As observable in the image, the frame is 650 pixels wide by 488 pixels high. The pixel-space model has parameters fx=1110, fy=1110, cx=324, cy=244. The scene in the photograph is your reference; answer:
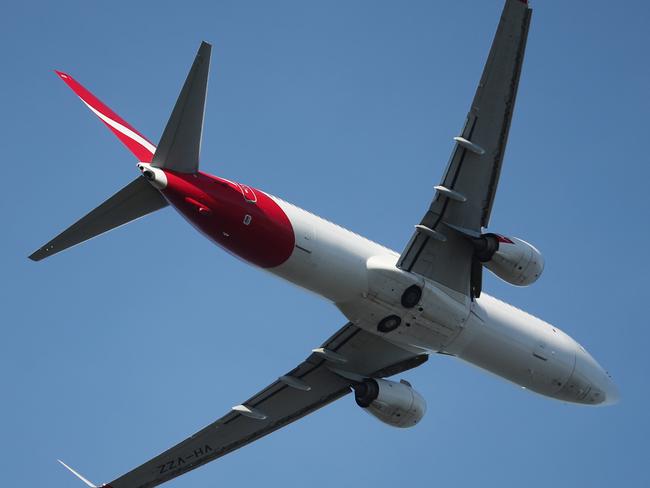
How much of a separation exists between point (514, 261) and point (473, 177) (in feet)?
10.1

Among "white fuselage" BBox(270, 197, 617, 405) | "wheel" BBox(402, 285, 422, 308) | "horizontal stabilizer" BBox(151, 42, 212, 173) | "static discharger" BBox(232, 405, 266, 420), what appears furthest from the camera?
"static discharger" BBox(232, 405, 266, 420)

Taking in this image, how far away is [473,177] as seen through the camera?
3192cm

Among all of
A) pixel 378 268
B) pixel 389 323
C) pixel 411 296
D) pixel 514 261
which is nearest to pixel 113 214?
pixel 378 268

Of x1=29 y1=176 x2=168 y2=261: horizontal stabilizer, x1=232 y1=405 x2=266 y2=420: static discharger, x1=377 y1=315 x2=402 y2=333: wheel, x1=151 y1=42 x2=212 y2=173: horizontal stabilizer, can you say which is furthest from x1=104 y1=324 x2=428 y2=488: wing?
x1=151 y1=42 x2=212 y2=173: horizontal stabilizer

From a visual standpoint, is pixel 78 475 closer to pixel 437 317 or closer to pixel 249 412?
pixel 249 412

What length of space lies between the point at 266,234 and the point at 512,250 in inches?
303

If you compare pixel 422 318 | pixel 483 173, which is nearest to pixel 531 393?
pixel 422 318

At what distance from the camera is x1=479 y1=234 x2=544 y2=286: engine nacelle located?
33.2 meters

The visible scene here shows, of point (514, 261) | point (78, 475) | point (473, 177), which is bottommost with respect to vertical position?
point (78, 475)

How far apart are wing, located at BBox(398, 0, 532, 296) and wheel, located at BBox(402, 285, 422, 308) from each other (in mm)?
565

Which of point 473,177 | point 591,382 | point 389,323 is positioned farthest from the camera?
point 591,382

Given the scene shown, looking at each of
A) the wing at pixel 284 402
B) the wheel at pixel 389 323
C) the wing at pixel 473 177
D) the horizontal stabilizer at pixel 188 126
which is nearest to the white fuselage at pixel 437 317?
the wheel at pixel 389 323

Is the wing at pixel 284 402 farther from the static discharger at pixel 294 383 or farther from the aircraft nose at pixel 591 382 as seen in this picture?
the aircraft nose at pixel 591 382

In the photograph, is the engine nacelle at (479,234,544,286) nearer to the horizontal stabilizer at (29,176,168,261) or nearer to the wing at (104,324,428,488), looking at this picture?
the wing at (104,324,428,488)
